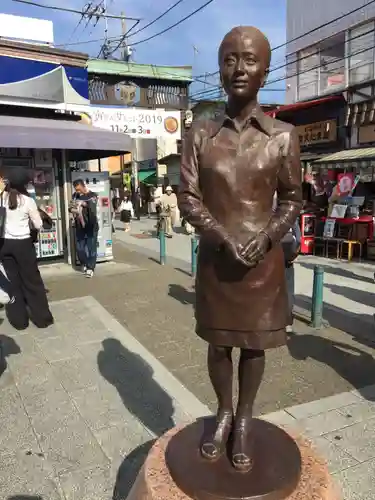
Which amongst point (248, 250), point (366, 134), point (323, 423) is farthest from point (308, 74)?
point (248, 250)

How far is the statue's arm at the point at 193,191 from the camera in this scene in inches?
75.2

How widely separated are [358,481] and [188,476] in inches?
50.5

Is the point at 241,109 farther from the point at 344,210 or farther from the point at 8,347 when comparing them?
the point at 344,210

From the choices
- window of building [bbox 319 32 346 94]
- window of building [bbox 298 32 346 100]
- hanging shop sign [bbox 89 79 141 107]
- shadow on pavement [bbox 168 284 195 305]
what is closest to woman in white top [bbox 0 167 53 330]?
shadow on pavement [bbox 168 284 195 305]

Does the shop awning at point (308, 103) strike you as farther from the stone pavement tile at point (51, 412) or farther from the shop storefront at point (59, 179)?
the stone pavement tile at point (51, 412)

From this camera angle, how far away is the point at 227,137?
78.2 inches

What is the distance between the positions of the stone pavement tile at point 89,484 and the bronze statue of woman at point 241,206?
91 centimetres

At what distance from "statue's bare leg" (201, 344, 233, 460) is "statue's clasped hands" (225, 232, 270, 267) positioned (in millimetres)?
577

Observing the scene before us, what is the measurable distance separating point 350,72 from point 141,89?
14727 millimetres

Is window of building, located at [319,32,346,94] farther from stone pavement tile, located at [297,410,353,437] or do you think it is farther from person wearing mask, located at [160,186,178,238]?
stone pavement tile, located at [297,410,353,437]

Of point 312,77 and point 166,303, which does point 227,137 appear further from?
point 312,77

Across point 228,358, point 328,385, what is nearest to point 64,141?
point 328,385

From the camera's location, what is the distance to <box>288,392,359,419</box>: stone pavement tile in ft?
11.3

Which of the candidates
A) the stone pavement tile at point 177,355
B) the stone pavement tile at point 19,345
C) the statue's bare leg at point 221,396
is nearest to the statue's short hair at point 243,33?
the statue's bare leg at point 221,396
